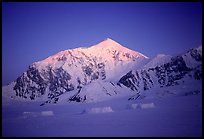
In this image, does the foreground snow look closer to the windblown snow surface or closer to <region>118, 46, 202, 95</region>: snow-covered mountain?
the windblown snow surface

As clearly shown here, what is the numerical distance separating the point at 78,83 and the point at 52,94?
67.8 ft

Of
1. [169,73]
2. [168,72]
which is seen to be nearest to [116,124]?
[169,73]

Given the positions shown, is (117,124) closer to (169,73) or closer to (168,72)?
(169,73)

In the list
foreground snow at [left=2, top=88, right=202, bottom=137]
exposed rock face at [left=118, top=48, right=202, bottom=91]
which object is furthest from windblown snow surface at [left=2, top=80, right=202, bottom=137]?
exposed rock face at [left=118, top=48, right=202, bottom=91]

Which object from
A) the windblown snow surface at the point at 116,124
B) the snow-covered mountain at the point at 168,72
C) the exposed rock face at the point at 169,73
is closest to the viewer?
the windblown snow surface at the point at 116,124

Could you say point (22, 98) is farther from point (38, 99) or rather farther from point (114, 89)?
point (114, 89)

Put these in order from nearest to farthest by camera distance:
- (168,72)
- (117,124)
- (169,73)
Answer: (117,124), (169,73), (168,72)

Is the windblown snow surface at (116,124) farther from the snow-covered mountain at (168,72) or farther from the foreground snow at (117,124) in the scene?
the snow-covered mountain at (168,72)

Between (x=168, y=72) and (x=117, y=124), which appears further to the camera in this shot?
(x=168, y=72)

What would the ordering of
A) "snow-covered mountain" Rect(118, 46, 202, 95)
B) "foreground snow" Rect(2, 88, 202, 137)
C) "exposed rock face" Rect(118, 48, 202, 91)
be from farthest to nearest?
1. "exposed rock face" Rect(118, 48, 202, 91)
2. "snow-covered mountain" Rect(118, 46, 202, 95)
3. "foreground snow" Rect(2, 88, 202, 137)

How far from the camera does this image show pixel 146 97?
111 meters

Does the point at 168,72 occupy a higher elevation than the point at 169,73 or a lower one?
higher

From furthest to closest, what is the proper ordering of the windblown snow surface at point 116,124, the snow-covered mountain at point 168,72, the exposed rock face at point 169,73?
the exposed rock face at point 169,73 < the snow-covered mountain at point 168,72 < the windblown snow surface at point 116,124

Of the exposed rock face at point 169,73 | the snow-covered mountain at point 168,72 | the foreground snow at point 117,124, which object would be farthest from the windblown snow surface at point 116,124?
the exposed rock face at point 169,73
